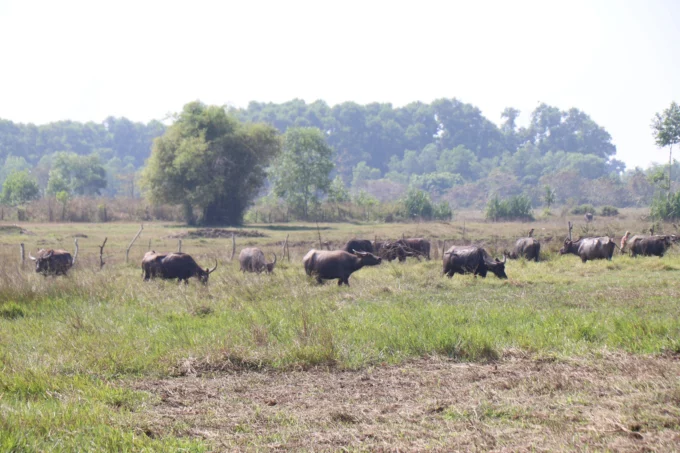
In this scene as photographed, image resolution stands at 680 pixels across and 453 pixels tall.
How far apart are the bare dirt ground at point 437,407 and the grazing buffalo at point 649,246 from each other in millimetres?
17482

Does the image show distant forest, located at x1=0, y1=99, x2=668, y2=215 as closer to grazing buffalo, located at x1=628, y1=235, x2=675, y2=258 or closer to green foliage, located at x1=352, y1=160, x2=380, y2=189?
green foliage, located at x1=352, y1=160, x2=380, y2=189

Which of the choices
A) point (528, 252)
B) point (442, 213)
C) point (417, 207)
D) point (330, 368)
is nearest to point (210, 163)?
point (417, 207)

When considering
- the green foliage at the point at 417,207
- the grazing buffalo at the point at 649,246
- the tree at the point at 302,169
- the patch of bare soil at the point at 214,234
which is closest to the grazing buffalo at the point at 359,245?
the grazing buffalo at the point at 649,246

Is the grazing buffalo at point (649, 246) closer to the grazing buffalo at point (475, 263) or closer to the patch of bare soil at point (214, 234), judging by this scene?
the grazing buffalo at point (475, 263)

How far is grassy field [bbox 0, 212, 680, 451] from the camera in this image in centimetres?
535

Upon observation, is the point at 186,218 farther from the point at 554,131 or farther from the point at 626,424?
the point at 554,131

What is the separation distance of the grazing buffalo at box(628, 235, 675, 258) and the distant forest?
277 feet

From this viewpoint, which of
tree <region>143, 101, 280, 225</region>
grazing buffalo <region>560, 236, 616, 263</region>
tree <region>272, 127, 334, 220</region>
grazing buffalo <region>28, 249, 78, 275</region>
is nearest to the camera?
grazing buffalo <region>28, 249, 78, 275</region>

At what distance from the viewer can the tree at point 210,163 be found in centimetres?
Answer: 4744

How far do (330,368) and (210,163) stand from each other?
139 ft

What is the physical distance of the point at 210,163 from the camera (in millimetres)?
48625

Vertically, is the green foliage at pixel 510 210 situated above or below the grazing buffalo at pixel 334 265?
above

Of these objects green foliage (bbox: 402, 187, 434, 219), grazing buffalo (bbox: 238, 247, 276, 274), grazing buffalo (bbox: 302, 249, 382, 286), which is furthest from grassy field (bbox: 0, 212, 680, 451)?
green foliage (bbox: 402, 187, 434, 219)

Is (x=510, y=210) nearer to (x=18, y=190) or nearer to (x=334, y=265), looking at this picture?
(x=334, y=265)
